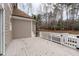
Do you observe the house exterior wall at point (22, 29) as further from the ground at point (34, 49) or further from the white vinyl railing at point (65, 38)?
the white vinyl railing at point (65, 38)

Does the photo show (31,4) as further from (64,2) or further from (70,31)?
(70,31)

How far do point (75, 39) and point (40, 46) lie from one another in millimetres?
1361

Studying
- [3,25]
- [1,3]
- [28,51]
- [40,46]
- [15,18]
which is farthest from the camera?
[15,18]

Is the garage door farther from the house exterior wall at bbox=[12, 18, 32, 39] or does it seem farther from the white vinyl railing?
the white vinyl railing

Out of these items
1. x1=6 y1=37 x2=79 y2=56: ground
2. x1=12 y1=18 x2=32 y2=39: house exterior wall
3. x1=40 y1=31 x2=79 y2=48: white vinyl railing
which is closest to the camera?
x1=6 y1=37 x2=79 y2=56: ground

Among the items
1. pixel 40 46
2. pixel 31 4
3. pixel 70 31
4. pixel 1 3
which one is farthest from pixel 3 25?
pixel 70 31

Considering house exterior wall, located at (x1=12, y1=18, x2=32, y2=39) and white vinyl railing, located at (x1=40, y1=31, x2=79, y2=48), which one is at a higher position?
house exterior wall, located at (x1=12, y1=18, x2=32, y2=39)

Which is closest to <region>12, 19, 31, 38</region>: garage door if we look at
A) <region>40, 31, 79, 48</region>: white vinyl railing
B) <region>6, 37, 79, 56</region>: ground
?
<region>6, 37, 79, 56</region>: ground

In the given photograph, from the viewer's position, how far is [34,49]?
477 centimetres

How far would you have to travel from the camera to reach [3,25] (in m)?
4.20

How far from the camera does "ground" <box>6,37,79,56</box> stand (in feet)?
14.6

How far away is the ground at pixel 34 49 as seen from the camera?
4.44 metres

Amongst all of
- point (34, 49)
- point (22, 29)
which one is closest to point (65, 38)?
point (34, 49)

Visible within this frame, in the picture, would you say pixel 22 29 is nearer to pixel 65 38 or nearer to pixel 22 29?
pixel 22 29
